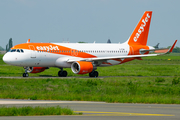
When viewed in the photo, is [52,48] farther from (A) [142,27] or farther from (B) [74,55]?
(A) [142,27]

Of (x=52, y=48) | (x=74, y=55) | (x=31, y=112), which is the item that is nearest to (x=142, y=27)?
(x=74, y=55)

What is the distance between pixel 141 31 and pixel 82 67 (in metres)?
15.0

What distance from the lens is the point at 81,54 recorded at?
46.9m

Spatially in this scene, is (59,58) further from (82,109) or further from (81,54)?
(82,109)

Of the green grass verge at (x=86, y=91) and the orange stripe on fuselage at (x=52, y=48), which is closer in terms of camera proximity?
the green grass verge at (x=86, y=91)

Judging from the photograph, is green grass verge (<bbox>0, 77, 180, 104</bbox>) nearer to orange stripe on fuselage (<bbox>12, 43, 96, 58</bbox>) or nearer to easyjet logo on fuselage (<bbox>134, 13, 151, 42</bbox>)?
orange stripe on fuselage (<bbox>12, 43, 96, 58</bbox>)

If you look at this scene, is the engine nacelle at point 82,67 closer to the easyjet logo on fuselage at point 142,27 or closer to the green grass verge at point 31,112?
the easyjet logo on fuselage at point 142,27

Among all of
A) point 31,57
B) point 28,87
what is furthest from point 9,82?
point 31,57

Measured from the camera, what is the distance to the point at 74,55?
46.3 metres

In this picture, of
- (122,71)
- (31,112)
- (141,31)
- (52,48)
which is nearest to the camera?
(31,112)

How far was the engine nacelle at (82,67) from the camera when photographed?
4294cm

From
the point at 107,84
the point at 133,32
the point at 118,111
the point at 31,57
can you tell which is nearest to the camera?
the point at 118,111

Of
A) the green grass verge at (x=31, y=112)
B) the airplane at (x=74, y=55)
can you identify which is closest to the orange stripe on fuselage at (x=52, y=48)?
the airplane at (x=74, y=55)

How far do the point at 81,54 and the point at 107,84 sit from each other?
450 inches
